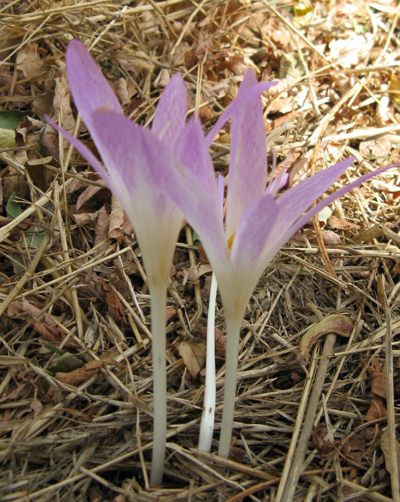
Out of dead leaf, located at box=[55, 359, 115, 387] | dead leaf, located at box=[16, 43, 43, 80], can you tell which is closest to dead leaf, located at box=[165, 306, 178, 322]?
dead leaf, located at box=[55, 359, 115, 387]

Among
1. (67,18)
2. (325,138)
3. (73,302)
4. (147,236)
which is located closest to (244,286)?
(147,236)

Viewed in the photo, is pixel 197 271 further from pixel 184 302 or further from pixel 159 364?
pixel 159 364

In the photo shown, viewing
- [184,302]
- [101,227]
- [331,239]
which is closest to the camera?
[184,302]

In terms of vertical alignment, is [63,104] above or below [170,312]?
above

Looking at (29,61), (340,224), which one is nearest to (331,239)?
(340,224)

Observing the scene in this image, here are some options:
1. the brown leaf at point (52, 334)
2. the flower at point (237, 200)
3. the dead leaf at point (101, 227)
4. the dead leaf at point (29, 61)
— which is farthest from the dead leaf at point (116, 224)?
the dead leaf at point (29, 61)

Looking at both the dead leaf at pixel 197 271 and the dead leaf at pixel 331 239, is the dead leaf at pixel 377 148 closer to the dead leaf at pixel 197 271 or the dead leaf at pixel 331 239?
the dead leaf at pixel 331 239

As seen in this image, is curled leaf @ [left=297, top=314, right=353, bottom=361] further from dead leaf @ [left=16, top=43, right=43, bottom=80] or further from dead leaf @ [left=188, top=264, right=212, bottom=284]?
dead leaf @ [left=16, top=43, right=43, bottom=80]
